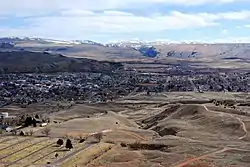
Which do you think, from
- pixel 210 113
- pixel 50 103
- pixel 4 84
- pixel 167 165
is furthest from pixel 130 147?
pixel 4 84

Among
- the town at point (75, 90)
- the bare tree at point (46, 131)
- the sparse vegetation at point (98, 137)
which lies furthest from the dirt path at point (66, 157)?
the town at point (75, 90)

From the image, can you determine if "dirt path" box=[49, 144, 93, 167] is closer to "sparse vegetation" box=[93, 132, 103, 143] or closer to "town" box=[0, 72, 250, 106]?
"sparse vegetation" box=[93, 132, 103, 143]

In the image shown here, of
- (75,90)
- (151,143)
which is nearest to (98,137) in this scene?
(151,143)

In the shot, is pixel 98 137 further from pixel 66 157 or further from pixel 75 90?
pixel 75 90

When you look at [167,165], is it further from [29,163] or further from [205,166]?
[29,163]

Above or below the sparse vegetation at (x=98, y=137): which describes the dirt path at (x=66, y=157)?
above

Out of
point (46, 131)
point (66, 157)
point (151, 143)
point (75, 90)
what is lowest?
point (75, 90)

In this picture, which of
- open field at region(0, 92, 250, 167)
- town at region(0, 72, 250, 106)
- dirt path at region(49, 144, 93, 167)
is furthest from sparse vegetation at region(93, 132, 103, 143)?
town at region(0, 72, 250, 106)

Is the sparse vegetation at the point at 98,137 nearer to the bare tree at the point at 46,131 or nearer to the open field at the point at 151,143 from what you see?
the open field at the point at 151,143

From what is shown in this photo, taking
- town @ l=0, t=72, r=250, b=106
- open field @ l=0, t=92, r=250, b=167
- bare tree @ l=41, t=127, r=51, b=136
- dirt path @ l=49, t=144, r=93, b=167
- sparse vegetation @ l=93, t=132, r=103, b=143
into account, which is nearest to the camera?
dirt path @ l=49, t=144, r=93, b=167

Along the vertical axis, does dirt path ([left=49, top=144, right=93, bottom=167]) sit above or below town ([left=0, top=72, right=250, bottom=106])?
above
